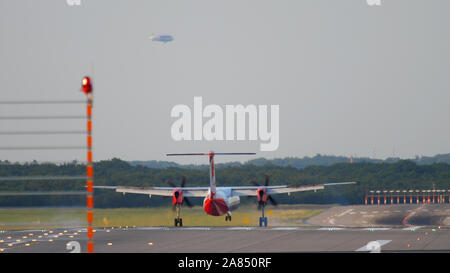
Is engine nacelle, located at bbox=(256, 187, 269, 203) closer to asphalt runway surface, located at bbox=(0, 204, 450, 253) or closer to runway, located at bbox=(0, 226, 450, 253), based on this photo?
asphalt runway surface, located at bbox=(0, 204, 450, 253)

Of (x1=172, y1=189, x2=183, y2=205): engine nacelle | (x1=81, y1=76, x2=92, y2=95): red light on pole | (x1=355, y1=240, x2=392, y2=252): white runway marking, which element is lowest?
(x1=355, y1=240, x2=392, y2=252): white runway marking

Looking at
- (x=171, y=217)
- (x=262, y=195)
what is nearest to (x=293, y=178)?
(x=171, y=217)

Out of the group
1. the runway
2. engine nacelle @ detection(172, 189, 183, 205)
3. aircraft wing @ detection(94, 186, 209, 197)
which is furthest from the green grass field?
the runway

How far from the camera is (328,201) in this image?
3580 inches

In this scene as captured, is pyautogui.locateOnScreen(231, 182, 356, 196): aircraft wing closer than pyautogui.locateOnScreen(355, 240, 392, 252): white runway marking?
No

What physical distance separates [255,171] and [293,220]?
43.6 meters

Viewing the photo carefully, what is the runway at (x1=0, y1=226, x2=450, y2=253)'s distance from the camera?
31484 mm

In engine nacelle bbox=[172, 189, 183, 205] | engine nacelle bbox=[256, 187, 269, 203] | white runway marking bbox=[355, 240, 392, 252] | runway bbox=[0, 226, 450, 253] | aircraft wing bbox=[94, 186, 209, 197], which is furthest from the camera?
aircraft wing bbox=[94, 186, 209, 197]

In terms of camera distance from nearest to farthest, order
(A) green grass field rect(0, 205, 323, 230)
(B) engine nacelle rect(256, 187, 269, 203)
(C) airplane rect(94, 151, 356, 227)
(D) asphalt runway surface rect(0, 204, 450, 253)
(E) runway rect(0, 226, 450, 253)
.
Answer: (D) asphalt runway surface rect(0, 204, 450, 253) < (E) runway rect(0, 226, 450, 253) < (C) airplane rect(94, 151, 356, 227) < (B) engine nacelle rect(256, 187, 269, 203) < (A) green grass field rect(0, 205, 323, 230)

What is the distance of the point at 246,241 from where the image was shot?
36594 millimetres
